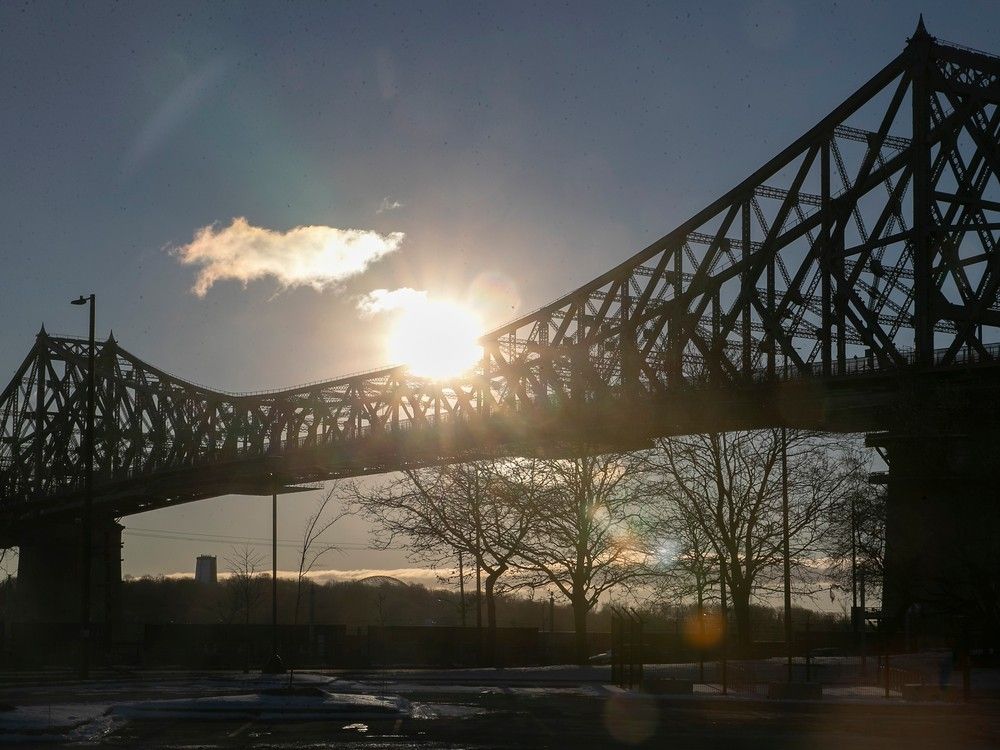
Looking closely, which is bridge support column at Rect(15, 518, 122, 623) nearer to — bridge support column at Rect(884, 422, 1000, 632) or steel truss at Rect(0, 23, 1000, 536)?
steel truss at Rect(0, 23, 1000, 536)

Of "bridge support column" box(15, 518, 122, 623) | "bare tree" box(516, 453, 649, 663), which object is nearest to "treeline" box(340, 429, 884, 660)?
"bare tree" box(516, 453, 649, 663)

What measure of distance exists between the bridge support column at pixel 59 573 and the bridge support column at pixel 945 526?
7010 cm

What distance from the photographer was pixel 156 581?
176375 mm

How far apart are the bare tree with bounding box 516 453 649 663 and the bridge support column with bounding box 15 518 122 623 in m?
63.9

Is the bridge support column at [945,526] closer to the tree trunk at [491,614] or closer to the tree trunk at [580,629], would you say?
the tree trunk at [580,629]

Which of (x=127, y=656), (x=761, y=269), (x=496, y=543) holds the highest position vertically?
(x=761, y=269)

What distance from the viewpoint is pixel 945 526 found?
47062 millimetres

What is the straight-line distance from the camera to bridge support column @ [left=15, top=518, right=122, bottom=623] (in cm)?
10689

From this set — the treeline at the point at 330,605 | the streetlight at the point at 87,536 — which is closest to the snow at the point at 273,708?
the streetlight at the point at 87,536

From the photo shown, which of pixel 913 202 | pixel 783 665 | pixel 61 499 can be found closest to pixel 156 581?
pixel 61 499

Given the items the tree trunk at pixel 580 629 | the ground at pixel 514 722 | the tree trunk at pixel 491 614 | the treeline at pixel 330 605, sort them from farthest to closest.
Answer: the treeline at pixel 330 605 → the tree trunk at pixel 580 629 → the tree trunk at pixel 491 614 → the ground at pixel 514 722

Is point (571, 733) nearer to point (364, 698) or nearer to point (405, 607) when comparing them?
point (364, 698)

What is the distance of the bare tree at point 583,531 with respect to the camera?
157ft

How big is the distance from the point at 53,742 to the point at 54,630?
2328 inches
